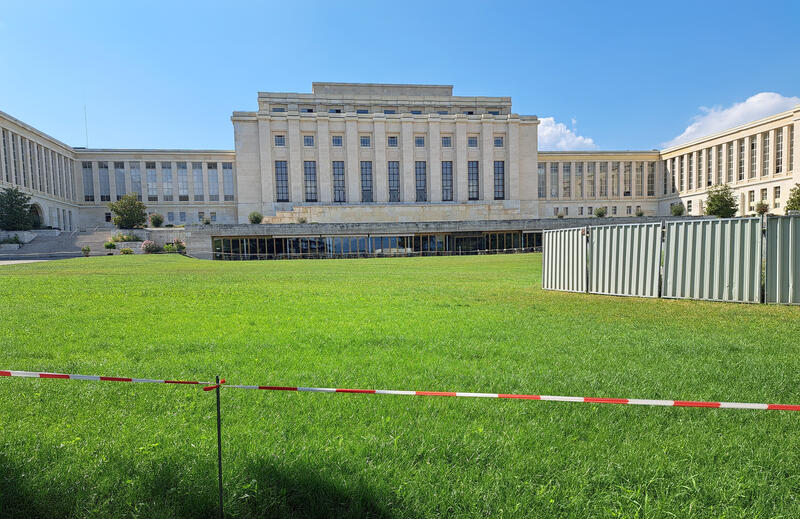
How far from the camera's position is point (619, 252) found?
40.1ft

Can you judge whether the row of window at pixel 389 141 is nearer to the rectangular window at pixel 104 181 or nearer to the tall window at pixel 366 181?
the tall window at pixel 366 181

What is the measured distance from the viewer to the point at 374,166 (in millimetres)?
69750

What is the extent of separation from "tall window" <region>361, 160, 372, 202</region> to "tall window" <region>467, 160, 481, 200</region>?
55.2ft

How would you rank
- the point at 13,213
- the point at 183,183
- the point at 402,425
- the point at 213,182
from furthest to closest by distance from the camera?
the point at 213,182 < the point at 183,183 < the point at 13,213 < the point at 402,425

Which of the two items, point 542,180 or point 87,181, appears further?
point 542,180

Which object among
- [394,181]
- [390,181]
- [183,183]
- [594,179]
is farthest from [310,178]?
[594,179]

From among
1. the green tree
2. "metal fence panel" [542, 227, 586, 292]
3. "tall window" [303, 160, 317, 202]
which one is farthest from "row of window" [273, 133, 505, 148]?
"metal fence panel" [542, 227, 586, 292]

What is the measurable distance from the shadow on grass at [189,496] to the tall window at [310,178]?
67.6 m

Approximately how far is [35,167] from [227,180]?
2783 centimetres

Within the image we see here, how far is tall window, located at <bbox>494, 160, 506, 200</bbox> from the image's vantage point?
72.8 m

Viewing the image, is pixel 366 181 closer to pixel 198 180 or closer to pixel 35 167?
pixel 198 180

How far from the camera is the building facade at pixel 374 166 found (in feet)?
204

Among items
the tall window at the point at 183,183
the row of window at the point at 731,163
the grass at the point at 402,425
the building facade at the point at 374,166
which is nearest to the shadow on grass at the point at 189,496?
the grass at the point at 402,425

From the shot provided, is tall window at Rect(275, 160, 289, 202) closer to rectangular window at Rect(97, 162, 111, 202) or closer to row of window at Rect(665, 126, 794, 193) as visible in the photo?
rectangular window at Rect(97, 162, 111, 202)
